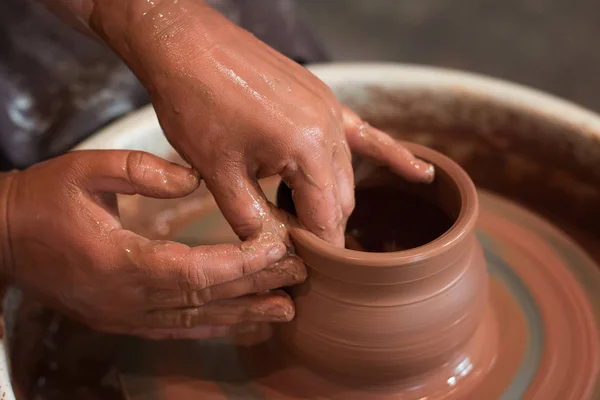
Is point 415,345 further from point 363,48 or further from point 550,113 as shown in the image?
point 363,48

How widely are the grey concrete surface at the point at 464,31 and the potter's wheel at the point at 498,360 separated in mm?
1720

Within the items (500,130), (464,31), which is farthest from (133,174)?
(464,31)

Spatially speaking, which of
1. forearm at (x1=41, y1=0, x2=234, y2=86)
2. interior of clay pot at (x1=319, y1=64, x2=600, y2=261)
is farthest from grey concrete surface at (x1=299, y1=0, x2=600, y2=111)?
forearm at (x1=41, y1=0, x2=234, y2=86)

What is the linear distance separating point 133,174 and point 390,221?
463mm

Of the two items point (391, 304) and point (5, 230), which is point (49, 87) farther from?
point (391, 304)

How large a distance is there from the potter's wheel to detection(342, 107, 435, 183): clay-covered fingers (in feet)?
0.87

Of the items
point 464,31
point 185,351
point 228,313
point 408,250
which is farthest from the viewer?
point 464,31

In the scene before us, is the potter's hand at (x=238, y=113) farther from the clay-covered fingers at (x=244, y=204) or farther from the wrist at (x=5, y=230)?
the wrist at (x=5, y=230)

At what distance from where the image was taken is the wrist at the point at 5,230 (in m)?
0.93

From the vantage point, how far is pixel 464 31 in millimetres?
2754

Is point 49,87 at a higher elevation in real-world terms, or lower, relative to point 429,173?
higher

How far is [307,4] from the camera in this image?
2748 millimetres

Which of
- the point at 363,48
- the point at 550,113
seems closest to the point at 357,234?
the point at 550,113

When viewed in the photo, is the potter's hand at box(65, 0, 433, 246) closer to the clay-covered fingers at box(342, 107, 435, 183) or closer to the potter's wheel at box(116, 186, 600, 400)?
the clay-covered fingers at box(342, 107, 435, 183)
